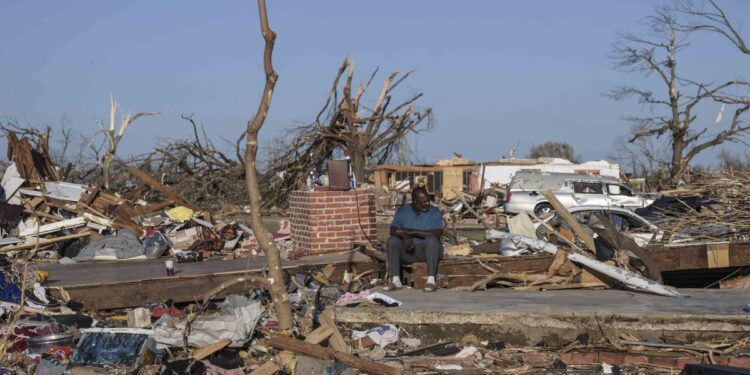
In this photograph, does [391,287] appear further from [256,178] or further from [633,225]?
[633,225]

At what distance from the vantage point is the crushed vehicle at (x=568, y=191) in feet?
91.4

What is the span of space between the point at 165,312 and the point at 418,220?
3.00 metres

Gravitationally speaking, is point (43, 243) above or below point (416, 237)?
below

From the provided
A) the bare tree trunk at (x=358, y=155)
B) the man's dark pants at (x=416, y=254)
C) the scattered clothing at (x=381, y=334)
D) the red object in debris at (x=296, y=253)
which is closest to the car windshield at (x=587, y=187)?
the bare tree trunk at (x=358, y=155)

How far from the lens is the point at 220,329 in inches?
320

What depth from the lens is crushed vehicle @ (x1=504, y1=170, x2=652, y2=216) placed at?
91.4 feet

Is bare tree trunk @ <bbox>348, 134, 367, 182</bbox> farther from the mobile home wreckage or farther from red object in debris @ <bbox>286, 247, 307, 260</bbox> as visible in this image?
red object in debris @ <bbox>286, 247, 307, 260</bbox>

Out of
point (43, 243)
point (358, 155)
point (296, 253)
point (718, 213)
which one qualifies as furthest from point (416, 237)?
point (358, 155)

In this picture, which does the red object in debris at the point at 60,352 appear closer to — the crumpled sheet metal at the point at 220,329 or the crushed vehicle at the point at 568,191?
the crumpled sheet metal at the point at 220,329

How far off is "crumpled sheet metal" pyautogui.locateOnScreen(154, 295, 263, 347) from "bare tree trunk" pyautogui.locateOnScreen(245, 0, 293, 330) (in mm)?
572

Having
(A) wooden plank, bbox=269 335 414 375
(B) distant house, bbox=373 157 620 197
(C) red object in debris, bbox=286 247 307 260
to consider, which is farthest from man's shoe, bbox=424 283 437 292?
(B) distant house, bbox=373 157 620 197

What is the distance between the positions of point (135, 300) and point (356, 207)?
3615 millimetres

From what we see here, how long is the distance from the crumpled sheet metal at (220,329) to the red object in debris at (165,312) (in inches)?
51.2

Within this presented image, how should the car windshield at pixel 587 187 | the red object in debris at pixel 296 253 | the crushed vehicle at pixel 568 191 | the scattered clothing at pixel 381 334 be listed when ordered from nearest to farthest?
the scattered clothing at pixel 381 334
the red object in debris at pixel 296 253
the crushed vehicle at pixel 568 191
the car windshield at pixel 587 187
